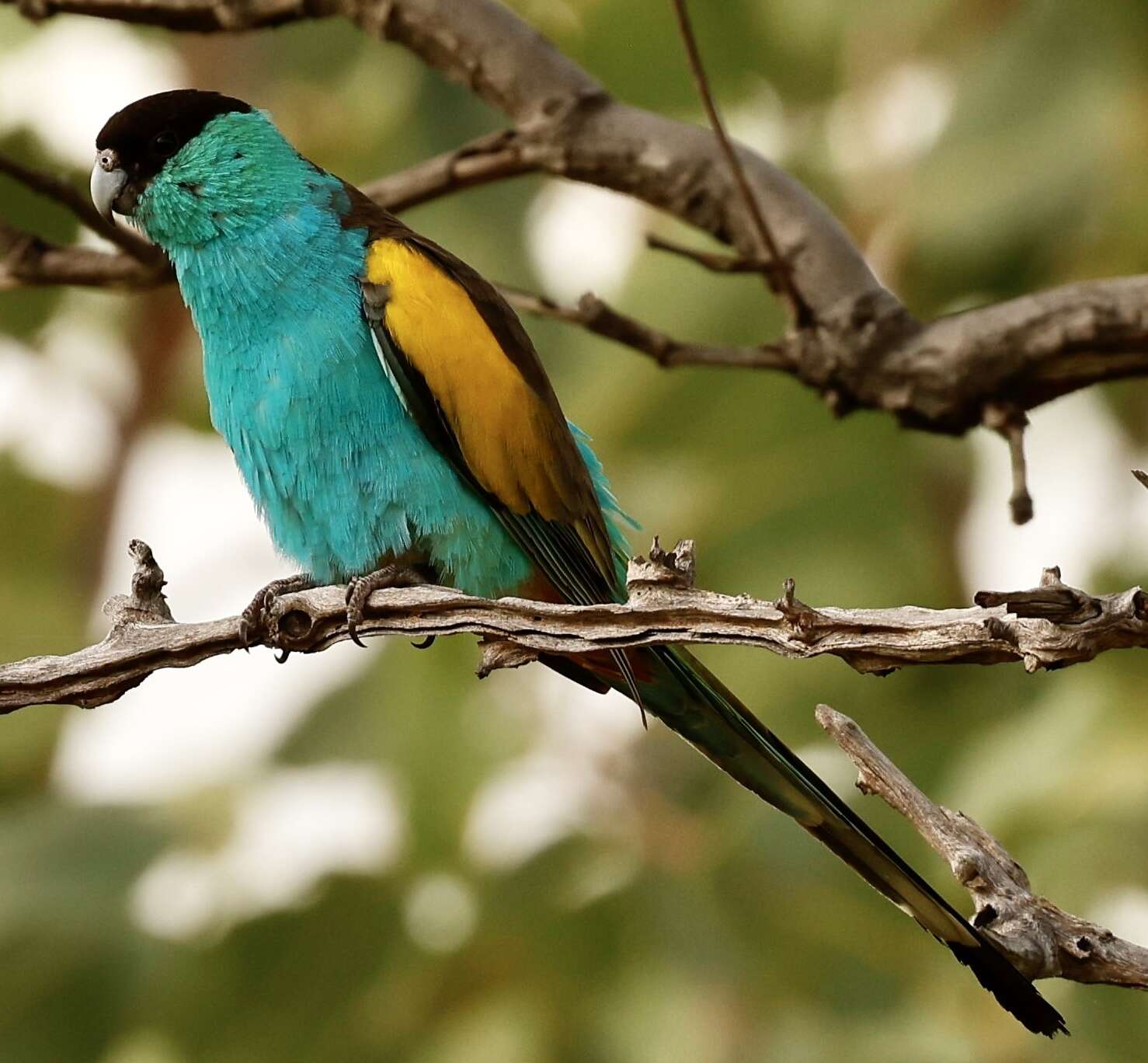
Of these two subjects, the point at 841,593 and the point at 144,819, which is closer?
the point at 841,593

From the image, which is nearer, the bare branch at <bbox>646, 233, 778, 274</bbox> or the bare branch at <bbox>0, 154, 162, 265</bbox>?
the bare branch at <bbox>646, 233, 778, 274</bbox>

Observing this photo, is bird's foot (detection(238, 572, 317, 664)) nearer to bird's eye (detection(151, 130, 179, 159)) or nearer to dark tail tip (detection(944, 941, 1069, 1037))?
bird's eye (detection(151, 130, 179, 159))

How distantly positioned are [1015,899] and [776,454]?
3.81m

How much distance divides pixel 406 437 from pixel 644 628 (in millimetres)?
1277

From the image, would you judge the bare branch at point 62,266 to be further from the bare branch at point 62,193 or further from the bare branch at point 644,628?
the bare branch at point 644,628

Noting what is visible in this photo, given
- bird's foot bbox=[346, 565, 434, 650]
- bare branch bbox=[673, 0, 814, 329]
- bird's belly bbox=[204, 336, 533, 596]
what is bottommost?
bird's foot bbox=[346, 565, 434, 650]

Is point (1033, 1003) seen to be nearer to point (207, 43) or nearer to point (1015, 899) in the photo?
point (1015, 899)

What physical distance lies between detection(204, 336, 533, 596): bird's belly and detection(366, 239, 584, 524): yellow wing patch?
0.30 feet

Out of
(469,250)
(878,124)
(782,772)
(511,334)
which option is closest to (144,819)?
(469,250)

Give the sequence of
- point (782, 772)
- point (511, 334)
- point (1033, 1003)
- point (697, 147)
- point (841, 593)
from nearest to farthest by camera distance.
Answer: point (1033, 1003) → point (782, 772) → point (697, 147) → point (511, 334) → point (841, 593)

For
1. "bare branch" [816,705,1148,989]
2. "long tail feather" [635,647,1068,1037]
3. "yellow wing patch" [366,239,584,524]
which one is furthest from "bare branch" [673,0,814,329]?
"bare branch" [816,705,1148,989]

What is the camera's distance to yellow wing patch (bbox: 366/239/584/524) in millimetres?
3918

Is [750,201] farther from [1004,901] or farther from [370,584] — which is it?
[1004,901]

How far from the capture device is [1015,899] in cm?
269
